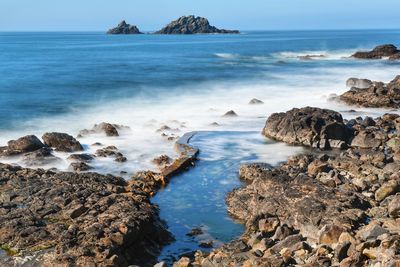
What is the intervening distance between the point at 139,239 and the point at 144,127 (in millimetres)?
14908

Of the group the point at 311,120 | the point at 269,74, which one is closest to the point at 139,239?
the point at 311,120

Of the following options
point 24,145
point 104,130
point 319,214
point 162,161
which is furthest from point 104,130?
point 319,214

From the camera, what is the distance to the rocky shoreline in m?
11.0

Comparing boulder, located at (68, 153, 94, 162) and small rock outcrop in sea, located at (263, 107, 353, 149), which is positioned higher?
small rock outcrop in sea, located at (263, 107, 353, 149)

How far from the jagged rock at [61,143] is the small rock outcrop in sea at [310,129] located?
8585 millimetres

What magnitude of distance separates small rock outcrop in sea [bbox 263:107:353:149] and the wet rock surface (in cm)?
912

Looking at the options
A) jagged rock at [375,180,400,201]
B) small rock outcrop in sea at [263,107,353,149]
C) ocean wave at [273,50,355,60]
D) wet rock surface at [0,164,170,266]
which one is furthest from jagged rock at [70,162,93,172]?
ocean wave at [273,50,355,60]

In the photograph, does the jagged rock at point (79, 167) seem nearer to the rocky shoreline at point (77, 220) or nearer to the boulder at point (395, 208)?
the rocky shoreline at point (77, 220)

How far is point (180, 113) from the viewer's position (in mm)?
31094

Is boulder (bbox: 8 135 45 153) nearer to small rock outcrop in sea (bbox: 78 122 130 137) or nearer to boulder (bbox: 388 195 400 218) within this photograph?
small rock outcrop in sea (bbox: 78 122 130 137)

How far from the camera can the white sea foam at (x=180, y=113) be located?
21781 millimetres

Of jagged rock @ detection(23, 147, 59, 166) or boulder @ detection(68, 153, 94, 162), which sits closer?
jagged rock @ detection(23, 147, 59, 166)

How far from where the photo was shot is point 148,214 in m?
12.8

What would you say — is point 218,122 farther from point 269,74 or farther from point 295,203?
point 269,74
